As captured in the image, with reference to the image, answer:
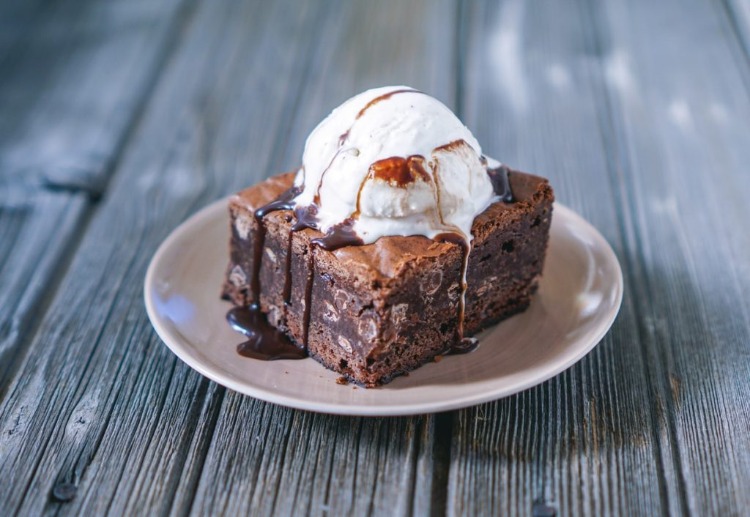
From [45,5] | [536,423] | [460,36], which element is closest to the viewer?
[536,423]

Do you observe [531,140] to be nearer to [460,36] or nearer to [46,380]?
[460,36]

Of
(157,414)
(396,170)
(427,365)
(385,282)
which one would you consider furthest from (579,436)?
(157,414)

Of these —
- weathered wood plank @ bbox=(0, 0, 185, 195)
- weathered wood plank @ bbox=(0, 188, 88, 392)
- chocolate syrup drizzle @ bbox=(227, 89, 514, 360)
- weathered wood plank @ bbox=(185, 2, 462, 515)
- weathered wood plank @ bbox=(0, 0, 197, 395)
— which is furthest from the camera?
weathered wood plank @ bbox=(0, 0, 185, 195)

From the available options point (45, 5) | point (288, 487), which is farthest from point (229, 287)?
point (45, 5)

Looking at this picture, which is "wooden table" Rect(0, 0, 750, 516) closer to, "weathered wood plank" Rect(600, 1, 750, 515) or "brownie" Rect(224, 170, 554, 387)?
"weathered wood plank" Rect(600, 1, 750, 515)

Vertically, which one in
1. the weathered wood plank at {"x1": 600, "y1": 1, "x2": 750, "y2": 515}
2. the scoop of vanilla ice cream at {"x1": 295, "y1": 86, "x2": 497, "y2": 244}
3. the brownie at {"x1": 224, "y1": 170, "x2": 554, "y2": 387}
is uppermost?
the scoop of vanilla ice cream at {"x1": 295, "y1": 86, "x2": 497, "y2": 244}

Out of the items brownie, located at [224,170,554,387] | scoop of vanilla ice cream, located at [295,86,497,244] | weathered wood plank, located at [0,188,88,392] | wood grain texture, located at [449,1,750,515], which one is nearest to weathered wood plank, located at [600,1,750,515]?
wood grain texture, located at [449,1,750,515]
